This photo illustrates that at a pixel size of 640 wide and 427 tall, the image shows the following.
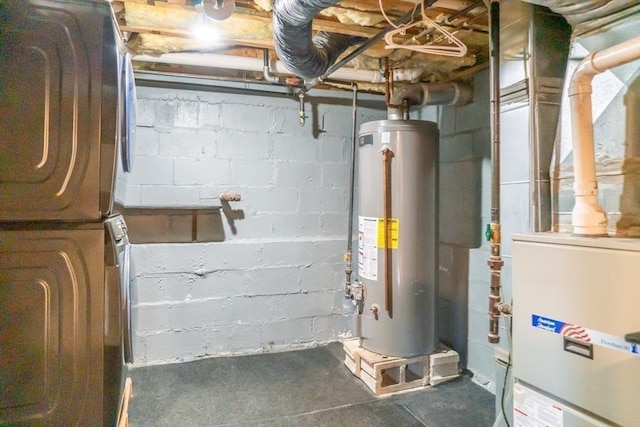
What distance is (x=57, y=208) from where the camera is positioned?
49.5 inches

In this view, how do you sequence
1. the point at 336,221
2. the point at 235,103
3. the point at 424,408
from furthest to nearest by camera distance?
the point at 336,221 → the point at 235,103 → the point at 424,408

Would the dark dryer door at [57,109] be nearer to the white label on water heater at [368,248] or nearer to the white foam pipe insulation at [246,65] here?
the white foam pipe insulation at [246,65]

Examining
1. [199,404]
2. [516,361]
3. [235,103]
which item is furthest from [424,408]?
[235,103]

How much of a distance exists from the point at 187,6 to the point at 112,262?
147 cm

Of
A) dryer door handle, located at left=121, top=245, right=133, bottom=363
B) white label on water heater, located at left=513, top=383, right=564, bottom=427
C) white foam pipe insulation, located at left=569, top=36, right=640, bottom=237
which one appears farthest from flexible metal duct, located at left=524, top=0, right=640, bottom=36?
dryer door handle, located at left=121, top=245, right=133, bottom=363

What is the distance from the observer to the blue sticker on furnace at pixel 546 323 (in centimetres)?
136

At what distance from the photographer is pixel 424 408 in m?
2.49

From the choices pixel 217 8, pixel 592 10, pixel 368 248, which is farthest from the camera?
pixel 368 248

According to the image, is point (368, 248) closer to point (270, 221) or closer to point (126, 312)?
point (270, 221)

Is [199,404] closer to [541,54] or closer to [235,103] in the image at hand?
[235,103]

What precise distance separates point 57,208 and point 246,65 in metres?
1.97

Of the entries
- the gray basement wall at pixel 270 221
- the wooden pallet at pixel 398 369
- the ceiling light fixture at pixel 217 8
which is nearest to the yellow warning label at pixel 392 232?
the gray basement wall at pixel 270 221

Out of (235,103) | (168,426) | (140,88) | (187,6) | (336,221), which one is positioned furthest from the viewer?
(336,221)

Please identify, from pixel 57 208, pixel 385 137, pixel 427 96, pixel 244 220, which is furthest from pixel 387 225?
pixel 57 208
